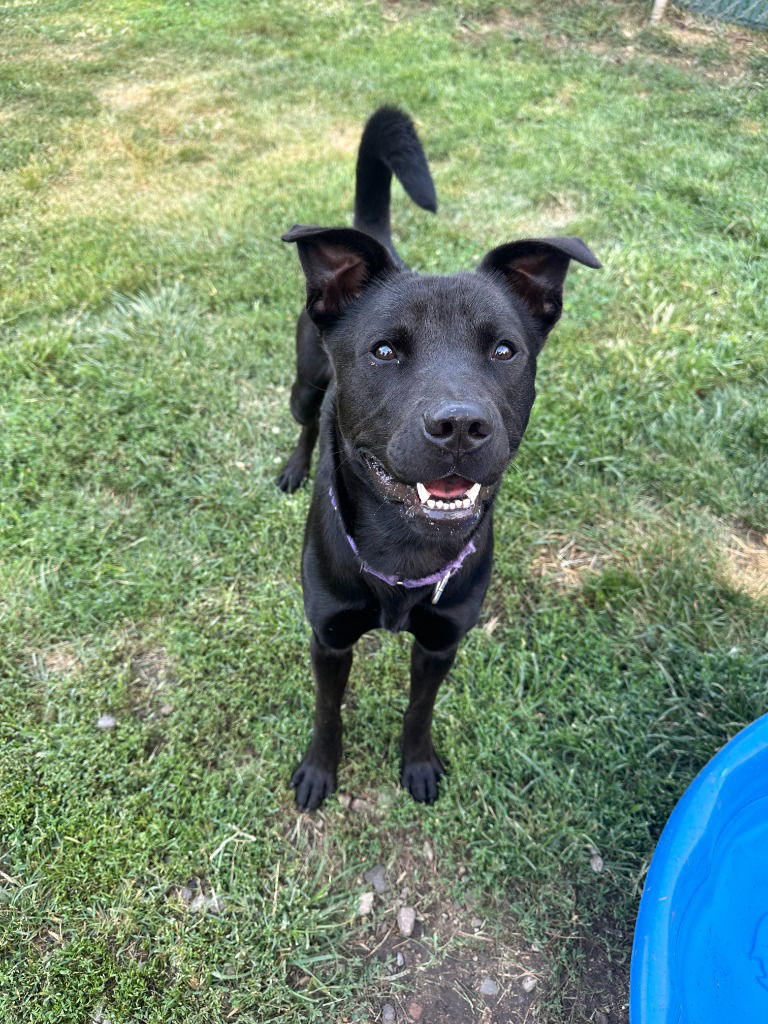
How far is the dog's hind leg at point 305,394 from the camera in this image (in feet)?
9.20

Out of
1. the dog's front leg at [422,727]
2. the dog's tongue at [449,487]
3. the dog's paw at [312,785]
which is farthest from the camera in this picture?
the dog's paw at [312,785]

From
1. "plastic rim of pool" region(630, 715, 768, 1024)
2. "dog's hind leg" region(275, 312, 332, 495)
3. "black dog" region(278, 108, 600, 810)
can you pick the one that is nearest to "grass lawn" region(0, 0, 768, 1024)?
"dog's hind leg" region(275, 312, 332, 495)

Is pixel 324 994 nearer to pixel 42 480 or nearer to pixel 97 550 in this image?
pixel 97 550

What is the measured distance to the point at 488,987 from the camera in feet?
7.05

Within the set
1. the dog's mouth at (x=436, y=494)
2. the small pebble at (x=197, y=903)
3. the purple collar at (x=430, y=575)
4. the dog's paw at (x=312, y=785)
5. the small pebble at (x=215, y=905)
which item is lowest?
the small pebble at (x=197, y=903)

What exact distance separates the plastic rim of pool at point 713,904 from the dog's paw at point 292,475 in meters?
2.12

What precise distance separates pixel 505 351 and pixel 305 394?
1.44 m

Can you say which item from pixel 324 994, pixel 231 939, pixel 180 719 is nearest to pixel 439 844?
pixel 324 994

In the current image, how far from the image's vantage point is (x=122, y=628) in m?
2.93

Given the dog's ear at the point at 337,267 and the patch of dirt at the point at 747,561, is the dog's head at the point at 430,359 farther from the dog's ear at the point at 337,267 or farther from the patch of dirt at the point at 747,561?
the patch of dirt at the point at 747,561

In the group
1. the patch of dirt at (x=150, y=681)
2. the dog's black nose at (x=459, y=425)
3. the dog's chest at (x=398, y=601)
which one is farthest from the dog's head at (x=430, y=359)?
the patch of dirt at (x=150, y=681)

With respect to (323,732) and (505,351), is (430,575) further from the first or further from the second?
(323,732)

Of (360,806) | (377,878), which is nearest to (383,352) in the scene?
(360,806)

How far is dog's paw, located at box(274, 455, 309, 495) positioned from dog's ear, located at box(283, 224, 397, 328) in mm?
1389
